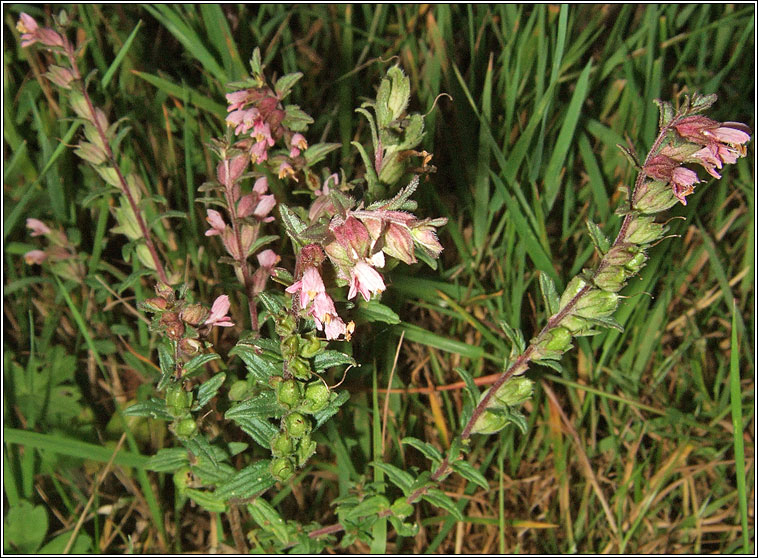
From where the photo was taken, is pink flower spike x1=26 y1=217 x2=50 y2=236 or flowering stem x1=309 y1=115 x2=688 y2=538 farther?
pink flower spike x1=26 y1=217 x2=50 y2=236

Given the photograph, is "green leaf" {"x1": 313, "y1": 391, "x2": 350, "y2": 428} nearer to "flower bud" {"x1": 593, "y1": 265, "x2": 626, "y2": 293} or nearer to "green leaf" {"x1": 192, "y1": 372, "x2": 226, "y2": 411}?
"green leaf" {"x1": 192, "y1": 372, "x2": 226, "y2": 411}

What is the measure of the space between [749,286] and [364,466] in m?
2.02

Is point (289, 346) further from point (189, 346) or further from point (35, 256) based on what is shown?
point (35, 256)

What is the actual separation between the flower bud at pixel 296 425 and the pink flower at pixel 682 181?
46.2 inches

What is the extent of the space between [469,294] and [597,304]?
3.61 ft

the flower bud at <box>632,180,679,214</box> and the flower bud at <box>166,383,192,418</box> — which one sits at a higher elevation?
the flower bud at <box>632,180,679,214</box>

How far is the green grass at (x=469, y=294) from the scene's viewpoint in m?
2.72

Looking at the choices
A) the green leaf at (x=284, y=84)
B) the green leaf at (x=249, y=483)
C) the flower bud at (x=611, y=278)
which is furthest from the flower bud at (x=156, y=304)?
the flower bud at (x=611, y=278)

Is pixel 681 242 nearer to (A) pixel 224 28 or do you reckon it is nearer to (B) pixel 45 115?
(A) pixel 224 28

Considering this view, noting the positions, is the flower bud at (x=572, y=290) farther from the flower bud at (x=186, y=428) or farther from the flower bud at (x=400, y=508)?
the flower bud at (x=186, y=428)

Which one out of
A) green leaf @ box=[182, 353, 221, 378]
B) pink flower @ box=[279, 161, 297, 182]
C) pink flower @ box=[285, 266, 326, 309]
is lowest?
green leaf @ box=[182, 353, 221, 378]

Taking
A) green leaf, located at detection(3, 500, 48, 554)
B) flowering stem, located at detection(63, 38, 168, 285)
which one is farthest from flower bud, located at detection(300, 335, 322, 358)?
green leaf, located at detection(3, 500, 48, 554)

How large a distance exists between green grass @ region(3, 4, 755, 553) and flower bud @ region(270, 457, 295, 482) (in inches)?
20.7

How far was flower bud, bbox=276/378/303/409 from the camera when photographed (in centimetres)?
182
